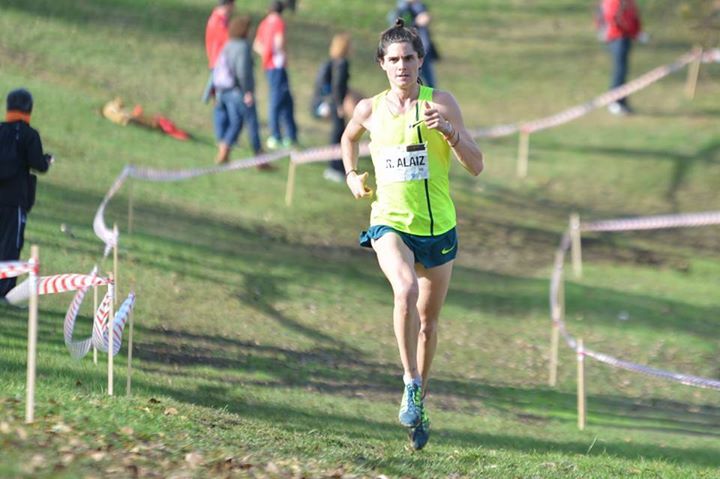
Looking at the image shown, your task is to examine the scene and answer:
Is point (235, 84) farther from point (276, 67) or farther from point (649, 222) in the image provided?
point (649, 222)

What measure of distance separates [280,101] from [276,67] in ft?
1.63

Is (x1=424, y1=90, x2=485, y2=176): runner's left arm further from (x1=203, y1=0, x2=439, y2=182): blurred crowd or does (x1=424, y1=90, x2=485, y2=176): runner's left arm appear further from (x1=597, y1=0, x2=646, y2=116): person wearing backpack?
(x1=597, y1=0, x2=646, y2=116): person wearing backpack

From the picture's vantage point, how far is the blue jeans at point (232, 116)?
1873 centimetres

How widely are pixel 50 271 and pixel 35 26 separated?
42.1ft

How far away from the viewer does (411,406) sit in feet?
26.1

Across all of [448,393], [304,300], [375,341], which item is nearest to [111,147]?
[304,300]

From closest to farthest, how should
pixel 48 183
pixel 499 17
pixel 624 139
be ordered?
pixel 48 183 → pixel 624 139 → pixel 499 17

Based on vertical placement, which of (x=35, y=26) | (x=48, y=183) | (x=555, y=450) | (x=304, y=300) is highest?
(x=35, y=26)

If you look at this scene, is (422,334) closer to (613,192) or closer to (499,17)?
(613,192)

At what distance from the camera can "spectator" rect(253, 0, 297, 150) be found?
2012 cm

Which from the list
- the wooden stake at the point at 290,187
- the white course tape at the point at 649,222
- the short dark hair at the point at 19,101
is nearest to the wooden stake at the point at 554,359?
the white course tape at the point at 649,222

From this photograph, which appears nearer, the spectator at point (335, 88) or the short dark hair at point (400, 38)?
the short dark hair at point (400, 38)

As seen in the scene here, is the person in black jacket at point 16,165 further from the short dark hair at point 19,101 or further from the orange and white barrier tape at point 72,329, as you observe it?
the orange and white barrier tape at point 72,329

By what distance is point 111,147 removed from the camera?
18797 millimetres
